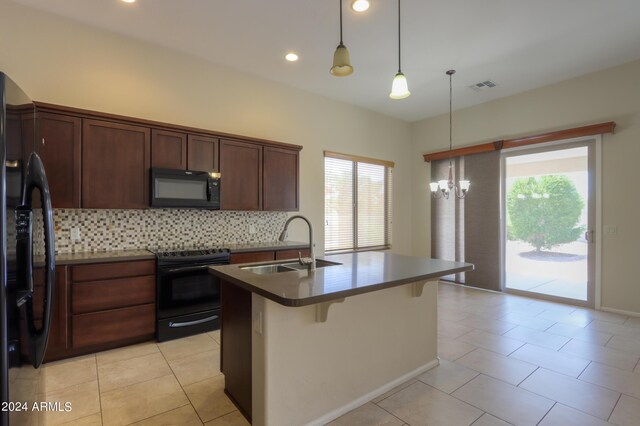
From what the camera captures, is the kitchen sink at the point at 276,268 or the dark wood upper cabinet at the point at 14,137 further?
the kitchen sink at the point at 276,268

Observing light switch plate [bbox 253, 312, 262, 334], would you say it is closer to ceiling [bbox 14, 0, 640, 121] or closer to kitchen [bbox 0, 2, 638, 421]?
kitchen [bbox 0, 2, 638, 421]

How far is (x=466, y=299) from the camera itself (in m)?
4.87

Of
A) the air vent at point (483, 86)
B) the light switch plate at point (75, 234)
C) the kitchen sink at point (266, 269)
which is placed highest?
the air vent at point (483, 86)

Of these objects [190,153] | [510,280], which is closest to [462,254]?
[510,280]

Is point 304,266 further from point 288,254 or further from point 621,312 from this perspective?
point 621,312

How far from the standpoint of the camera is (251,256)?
3.82 meters

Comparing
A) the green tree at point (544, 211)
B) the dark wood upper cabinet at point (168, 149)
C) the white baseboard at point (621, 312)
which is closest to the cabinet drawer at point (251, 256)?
the dark wood upper cabinet at point (168, 149)

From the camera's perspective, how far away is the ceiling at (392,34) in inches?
117

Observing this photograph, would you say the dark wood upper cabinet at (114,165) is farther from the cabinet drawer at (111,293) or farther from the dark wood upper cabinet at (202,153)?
the cabinet drawer at (111,293)

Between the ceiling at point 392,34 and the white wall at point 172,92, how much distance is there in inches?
6.1

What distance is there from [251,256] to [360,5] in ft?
9.19

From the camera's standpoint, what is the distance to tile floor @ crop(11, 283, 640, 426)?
204 cm

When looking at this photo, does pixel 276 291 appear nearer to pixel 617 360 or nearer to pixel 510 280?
pixel 617 360

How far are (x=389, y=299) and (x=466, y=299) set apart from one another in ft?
10.00
